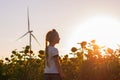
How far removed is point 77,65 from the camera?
14.8 metres

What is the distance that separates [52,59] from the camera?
9.26m

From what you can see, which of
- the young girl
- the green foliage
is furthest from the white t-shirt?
the green foliage

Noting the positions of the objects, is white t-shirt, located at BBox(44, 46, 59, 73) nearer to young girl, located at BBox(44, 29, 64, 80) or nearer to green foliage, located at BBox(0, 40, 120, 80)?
young girl, located at BBox(44, 29, 64, 80)

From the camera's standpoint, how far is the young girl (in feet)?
30.1

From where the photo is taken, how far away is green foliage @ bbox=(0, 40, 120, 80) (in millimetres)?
14094

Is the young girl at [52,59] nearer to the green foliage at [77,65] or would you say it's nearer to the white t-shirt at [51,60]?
the white t-shirt at [51,60]

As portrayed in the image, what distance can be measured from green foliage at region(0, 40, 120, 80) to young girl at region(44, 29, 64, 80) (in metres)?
4.90

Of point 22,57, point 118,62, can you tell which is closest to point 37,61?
point 22,57

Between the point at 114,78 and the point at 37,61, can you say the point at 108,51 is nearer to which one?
the point at 114,78

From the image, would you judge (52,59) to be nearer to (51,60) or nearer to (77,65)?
(51,60)

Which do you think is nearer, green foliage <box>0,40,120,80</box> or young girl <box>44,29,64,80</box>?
young girl <box>44,29,64,80</box>

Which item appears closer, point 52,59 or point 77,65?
point 52,59

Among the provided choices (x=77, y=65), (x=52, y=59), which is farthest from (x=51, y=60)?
(x=77, y=65)

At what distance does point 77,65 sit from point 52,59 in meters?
5.63
